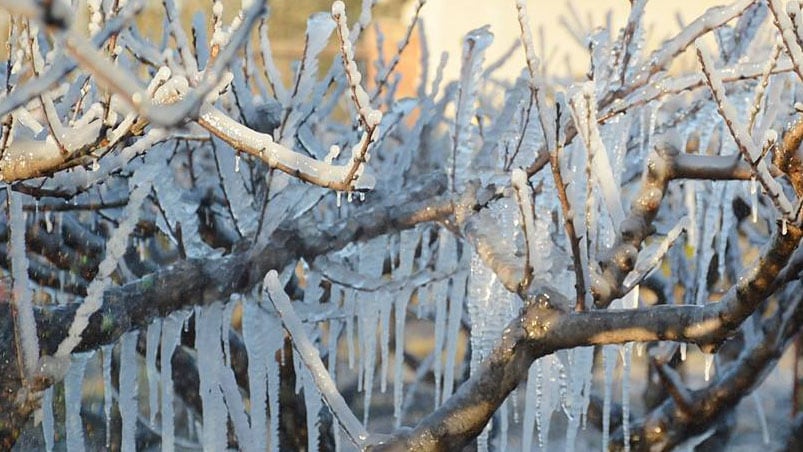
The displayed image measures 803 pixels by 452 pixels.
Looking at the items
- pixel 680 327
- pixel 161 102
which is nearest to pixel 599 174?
pixel 680 327

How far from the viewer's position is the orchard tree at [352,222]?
1.99 metres

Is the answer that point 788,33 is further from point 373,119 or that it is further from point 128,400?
point 128,400

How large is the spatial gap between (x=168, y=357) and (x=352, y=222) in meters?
0.76

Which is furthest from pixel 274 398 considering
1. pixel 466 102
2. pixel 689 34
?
pixel 689 34

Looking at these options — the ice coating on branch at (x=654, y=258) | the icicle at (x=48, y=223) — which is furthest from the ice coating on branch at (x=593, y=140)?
the icicle at (x=48, y=223)

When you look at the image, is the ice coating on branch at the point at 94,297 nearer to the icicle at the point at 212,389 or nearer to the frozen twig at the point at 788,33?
the icicle at the point at 212,389

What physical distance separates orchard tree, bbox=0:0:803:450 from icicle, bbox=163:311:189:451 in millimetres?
14

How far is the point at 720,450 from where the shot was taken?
19.9 ft

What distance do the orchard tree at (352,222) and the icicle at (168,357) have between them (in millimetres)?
14

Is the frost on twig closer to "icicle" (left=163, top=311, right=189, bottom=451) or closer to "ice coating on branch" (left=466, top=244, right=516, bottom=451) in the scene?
"icicle" (left=163, top=311, right=189, bottom=451)

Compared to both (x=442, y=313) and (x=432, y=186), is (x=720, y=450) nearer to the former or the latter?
(x=442, y=313)

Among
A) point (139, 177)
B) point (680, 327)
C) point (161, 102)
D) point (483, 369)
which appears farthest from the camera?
point (139, 177)

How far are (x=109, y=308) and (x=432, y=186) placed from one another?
1.39 meters

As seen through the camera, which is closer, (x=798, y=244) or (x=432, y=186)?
(x=798, y=244)
